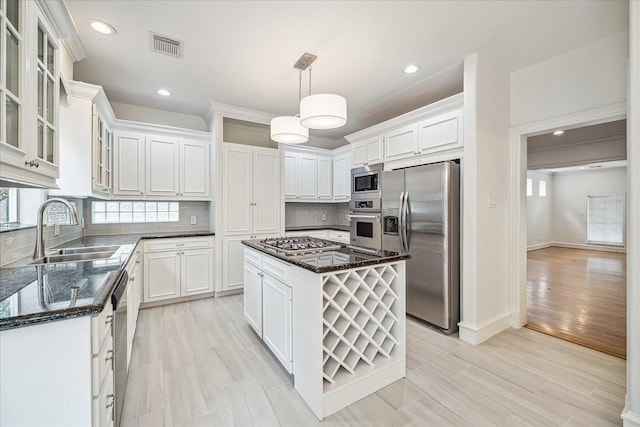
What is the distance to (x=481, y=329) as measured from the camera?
2.70 meters

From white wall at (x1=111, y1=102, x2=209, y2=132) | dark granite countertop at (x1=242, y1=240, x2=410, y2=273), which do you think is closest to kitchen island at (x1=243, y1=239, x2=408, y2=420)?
dark granite countertop at (x1=242, y1=240, x2=410, y2=273)

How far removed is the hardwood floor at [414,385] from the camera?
1.73 metres

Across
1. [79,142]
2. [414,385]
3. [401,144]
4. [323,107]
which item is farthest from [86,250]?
[401,144]

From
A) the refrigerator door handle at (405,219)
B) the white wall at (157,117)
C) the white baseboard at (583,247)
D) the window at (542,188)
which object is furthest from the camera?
the window at (542,188)

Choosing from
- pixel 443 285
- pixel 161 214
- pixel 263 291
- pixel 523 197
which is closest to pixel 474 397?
pixel 443 285

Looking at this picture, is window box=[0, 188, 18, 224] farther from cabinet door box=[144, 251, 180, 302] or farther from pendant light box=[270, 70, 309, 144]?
pendant light box=[270, 70, 309, 144]

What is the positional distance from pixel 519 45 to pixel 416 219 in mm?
1841

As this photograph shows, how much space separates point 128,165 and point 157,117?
37.5 inches

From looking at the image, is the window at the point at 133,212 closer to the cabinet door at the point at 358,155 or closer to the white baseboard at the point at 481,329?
the cabinet door at the point at 358,155

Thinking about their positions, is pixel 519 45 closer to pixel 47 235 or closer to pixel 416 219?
pixel 416 219

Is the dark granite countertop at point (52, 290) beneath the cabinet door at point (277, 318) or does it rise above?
above

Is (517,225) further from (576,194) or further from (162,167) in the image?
(576,194)

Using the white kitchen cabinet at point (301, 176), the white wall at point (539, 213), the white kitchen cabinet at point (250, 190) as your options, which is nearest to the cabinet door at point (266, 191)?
the white kitchen cabinet at point (250, 190)

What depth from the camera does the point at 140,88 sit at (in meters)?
3.41
